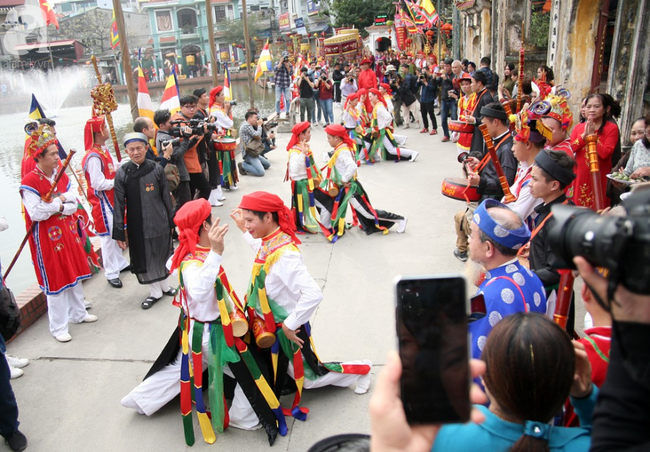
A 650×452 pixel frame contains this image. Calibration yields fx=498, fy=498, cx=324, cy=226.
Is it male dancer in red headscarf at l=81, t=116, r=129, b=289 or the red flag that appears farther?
the red flag

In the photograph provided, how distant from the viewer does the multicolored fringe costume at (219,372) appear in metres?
3.12

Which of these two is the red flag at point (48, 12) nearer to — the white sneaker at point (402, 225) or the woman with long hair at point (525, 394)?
the white sneaker at point (402, 225)

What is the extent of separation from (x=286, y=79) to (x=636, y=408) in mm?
15619

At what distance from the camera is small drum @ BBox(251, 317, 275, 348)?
3170 mm

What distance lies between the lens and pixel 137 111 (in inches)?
304

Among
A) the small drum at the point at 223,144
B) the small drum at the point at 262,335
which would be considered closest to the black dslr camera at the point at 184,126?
the small drum at the point at 223,144

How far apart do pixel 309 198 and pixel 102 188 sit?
2538 millimetres

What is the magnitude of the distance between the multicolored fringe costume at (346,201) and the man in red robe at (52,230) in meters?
3.00

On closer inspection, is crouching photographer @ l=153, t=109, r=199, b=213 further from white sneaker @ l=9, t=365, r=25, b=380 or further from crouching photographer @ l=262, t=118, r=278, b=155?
crouching photographer @ l=262, t=118, r=278, b=155

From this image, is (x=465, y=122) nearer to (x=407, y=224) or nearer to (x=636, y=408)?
(x=407, y=224)

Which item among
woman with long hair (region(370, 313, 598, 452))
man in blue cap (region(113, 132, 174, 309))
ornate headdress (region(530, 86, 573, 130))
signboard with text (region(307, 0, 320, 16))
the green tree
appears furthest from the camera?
signboard with text (region(307, 0, 320, 16))

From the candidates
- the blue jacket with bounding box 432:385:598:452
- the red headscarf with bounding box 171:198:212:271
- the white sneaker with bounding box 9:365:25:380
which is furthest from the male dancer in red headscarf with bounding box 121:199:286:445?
the blue jacket with bounding box 432:385:598:452

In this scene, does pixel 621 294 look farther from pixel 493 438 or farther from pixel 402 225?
pixel 402 225

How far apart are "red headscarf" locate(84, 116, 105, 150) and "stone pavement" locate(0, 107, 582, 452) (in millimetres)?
1621
